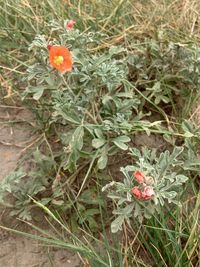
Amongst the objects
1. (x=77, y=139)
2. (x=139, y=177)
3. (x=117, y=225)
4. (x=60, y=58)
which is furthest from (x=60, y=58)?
(x=117, y=225)

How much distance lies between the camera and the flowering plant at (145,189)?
4.91 ft

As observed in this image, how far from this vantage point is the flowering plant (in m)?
1.50

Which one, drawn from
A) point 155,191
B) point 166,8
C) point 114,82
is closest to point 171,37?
point 166,8

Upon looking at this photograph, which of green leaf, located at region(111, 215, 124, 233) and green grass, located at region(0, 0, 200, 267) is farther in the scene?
green grass, located at region(0, 0, 200, 267)

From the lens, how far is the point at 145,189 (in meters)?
1.48

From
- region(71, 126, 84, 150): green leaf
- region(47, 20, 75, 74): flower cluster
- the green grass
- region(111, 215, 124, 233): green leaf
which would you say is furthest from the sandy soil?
region(47, 20, 75, 74): flower cluster

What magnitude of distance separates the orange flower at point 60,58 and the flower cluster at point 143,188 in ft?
1.29

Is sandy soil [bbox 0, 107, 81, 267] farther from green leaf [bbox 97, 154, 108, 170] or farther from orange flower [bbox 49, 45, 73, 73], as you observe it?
orange flower [bbox 49, 45, 73, 73]

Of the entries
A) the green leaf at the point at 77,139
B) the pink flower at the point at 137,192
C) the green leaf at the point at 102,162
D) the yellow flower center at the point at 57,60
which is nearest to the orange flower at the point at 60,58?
the yellow flower center at the point at 57,60

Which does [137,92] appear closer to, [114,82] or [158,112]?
[158,112]

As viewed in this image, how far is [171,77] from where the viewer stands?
1987mm

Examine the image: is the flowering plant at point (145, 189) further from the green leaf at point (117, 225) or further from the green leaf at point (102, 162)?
the green leaf at point (102, 162)

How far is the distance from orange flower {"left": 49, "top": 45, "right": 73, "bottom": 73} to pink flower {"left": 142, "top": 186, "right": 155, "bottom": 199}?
0.45 m

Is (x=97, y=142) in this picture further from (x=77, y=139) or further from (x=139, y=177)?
(x=139, y=177)
